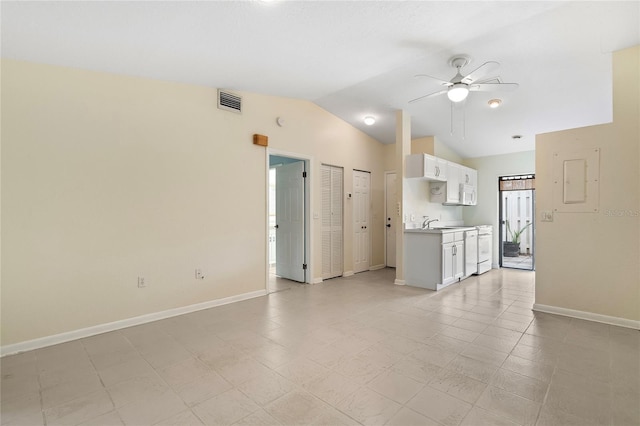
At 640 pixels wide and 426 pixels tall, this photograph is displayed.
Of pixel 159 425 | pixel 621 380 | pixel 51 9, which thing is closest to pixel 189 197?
pixel 51 9

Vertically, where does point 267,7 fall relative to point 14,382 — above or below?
above

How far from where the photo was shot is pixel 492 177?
270 inches

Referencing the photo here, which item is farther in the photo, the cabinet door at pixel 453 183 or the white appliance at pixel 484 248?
the white appliance at pixel 484 248

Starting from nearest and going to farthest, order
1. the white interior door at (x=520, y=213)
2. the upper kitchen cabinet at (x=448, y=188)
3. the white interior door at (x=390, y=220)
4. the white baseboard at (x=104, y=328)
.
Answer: the white baseboard at (x=104, y=328), the upper kitchen cabinet at (x=448, y=188), the white interior door at (x=390, y=220), the white interior door at (x=520, y=213)

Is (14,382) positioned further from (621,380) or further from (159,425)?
(621,380)

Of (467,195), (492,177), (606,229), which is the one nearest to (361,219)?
(467,195)

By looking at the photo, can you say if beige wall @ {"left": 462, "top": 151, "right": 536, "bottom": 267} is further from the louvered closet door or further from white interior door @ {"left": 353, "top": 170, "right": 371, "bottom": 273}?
the louvered closet door

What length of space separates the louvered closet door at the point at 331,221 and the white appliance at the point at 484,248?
2.78 meters

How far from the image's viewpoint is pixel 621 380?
218cm

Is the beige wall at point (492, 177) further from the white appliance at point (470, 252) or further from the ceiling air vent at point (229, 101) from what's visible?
the ceiling air vent at point (229, 101)

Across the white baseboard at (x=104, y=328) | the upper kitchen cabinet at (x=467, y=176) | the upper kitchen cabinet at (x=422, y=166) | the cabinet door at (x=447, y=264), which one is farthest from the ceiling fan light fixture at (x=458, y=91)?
the white baseboard at (x=104, y=328)

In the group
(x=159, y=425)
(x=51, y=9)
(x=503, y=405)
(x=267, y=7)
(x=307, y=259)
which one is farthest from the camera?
(x=307, y=259)

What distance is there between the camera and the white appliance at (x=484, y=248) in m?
6.05

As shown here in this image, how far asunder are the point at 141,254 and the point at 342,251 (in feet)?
11.2
